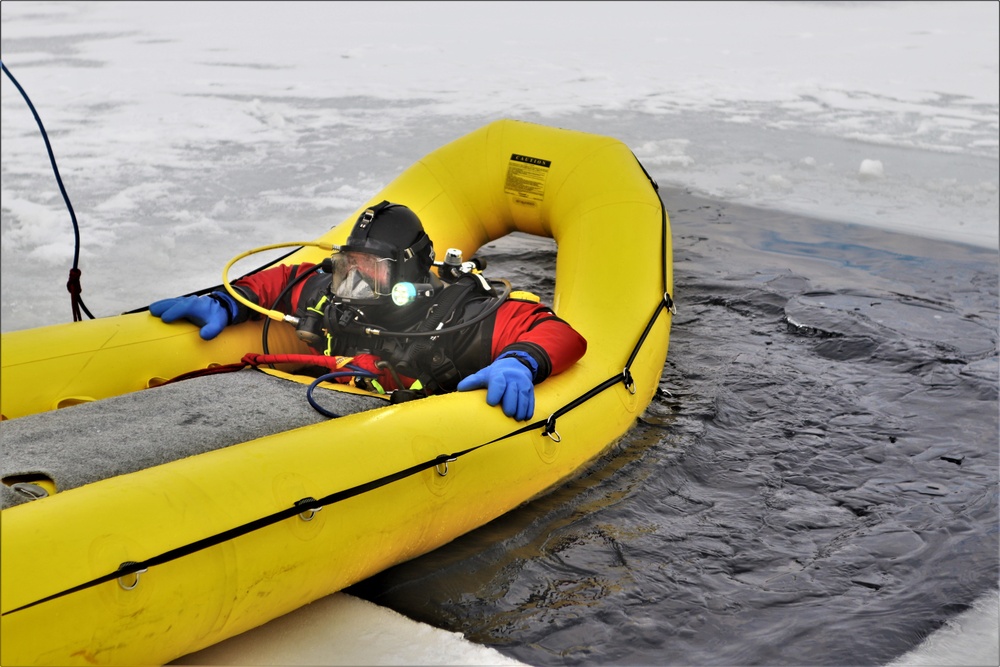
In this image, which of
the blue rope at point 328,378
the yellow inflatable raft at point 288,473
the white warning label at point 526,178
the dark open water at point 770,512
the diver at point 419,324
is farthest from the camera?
the white warning label at point 526,178

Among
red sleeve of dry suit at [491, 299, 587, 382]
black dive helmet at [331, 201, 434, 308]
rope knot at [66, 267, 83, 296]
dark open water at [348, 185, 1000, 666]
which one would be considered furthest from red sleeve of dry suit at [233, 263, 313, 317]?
dark open water at [348, 185, 1000, 666]

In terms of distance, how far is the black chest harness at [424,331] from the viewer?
10.5 ft

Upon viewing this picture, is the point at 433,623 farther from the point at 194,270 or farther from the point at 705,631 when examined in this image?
the point at 194,270

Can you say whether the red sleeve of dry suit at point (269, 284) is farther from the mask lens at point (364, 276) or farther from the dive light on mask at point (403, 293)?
the dive light on mask at point (403, 293)

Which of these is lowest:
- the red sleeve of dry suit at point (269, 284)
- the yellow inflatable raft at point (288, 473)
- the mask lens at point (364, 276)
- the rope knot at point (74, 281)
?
the yellow inflatable raft at point (288, 473)

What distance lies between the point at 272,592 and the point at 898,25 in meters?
12.0

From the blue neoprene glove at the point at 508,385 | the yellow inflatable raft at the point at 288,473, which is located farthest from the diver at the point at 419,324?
the yellow inflatable raft at the point at 288,473

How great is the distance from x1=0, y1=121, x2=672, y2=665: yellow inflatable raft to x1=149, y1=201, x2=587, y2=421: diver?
0.12 metres

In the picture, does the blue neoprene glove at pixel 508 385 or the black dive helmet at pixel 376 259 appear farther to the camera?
the black dive helmet at pixel 376 259

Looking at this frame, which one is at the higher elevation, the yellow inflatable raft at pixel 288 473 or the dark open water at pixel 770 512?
the yellow inflatable raft at pixel 288 473

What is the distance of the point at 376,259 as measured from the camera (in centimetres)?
317

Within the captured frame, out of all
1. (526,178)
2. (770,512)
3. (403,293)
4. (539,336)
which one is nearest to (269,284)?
(403,293)

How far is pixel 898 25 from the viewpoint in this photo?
12359 millimetres

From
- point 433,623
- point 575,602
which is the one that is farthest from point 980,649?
point 433,623
